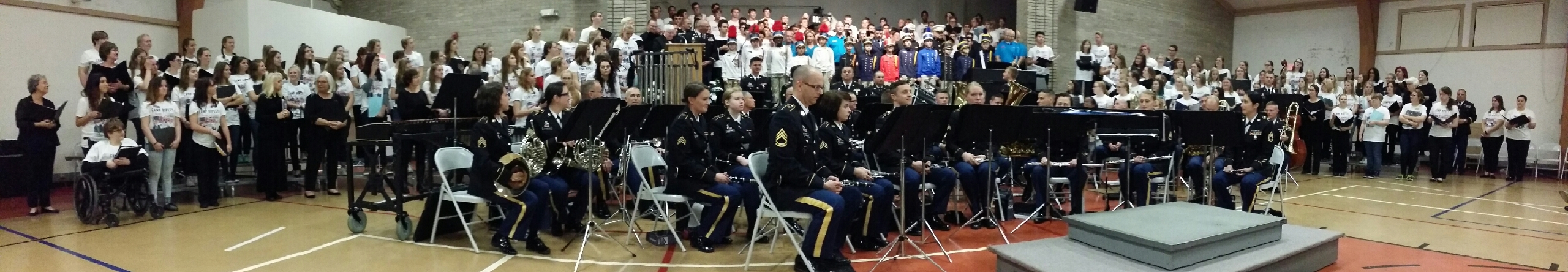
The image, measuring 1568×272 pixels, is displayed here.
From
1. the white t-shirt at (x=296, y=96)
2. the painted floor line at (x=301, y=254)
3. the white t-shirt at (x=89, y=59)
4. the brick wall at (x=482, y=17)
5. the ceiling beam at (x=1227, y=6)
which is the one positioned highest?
the ceiling beam at (x=1227, y=6)

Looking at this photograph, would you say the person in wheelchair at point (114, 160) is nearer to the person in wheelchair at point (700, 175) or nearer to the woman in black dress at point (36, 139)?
the woman in black dress at point (36, 139)

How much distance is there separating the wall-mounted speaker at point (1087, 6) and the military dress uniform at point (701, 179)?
12527 millimetres

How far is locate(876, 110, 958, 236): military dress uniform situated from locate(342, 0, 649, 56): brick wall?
29.4ft

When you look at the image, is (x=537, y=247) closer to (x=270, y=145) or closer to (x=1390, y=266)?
(x=270, y=145)

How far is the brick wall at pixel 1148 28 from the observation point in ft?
56.8

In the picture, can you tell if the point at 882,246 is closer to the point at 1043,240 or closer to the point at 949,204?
the point at 1043,240

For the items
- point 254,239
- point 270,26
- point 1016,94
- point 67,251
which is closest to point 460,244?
point 254,239

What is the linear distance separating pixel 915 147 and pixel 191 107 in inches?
268

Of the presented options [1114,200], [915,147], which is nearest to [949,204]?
[1114,200]

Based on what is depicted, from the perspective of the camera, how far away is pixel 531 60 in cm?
1246

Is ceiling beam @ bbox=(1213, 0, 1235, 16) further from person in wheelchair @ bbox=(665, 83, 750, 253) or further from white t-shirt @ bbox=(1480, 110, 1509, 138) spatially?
person in wheelchair @ bbox=(665, 83, 750, 253)

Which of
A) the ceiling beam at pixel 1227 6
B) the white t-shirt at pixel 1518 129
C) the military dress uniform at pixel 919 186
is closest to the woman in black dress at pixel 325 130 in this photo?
the military dress uniform at pixel 919 186

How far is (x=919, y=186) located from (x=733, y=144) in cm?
151

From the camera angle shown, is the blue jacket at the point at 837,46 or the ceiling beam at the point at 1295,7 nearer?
the blue jacket at the point at 837,46
